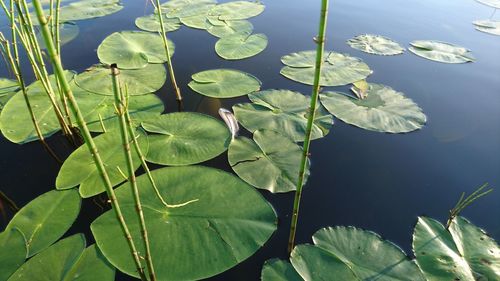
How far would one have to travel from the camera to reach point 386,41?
304 cm

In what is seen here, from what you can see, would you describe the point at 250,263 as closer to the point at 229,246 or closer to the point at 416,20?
the point at 229,246

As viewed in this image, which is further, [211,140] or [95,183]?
[211,140]

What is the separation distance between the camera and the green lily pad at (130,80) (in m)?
2.25

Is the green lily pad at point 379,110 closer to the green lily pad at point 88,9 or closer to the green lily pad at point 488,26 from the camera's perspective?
the green lily pad at point 488,26

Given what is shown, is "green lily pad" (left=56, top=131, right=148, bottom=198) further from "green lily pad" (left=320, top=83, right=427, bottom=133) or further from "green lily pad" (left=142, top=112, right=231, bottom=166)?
"green lily pad" (left=320, top=83, right=427, bottom=133)

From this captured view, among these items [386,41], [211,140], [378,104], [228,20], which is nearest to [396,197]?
[378,104]

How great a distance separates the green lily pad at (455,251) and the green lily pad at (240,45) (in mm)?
1889

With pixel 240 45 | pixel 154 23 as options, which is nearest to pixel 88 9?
pixel 154 23

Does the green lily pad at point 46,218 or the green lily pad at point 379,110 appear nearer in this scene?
the green lily pad at point 46,218

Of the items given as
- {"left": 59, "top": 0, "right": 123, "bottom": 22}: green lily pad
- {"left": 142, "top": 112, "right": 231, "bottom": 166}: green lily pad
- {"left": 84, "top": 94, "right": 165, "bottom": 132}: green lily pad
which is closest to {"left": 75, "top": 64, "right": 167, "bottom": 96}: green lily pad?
{"left": 84, "top": 94, "right": 165, "bottom": 132}: green lily pad

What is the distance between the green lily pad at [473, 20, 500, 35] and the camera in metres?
3.29

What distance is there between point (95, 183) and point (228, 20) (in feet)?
7.82

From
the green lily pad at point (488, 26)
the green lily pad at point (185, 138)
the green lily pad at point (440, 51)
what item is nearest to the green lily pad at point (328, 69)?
the green lily pad at point (440, 51)

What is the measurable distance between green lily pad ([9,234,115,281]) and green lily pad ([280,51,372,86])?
180 centimetres
